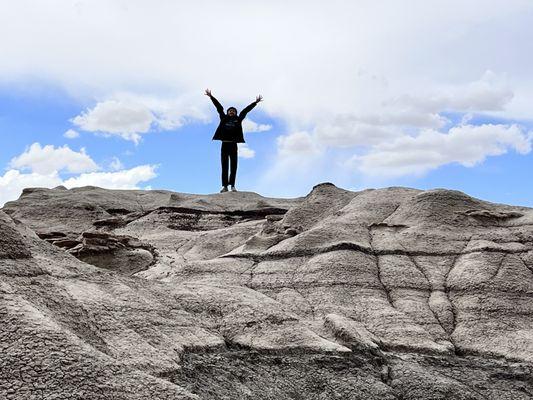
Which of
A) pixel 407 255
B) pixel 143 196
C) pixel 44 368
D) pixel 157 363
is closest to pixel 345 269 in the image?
pixel 407 255

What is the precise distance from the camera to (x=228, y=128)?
2394 centimetres

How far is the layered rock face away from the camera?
7.22 metres

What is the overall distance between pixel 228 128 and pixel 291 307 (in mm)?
13439

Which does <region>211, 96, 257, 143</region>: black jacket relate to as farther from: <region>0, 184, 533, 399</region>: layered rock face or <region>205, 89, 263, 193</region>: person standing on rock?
<region>0, 184, 533, 399</region>: layered rock face

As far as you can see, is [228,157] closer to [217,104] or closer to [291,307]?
[217,104]

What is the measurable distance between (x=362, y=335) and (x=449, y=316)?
217cm

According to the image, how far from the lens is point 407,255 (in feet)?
45.2

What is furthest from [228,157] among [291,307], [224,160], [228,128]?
[291,307]

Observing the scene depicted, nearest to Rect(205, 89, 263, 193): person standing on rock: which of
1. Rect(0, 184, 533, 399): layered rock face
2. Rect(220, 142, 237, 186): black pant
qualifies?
Rect(220, 142, 237, 186): black pant

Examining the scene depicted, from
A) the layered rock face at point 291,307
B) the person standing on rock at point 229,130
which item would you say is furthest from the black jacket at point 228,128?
the layered rock face at point 291,307

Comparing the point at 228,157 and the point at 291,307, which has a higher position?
the point at 228,157

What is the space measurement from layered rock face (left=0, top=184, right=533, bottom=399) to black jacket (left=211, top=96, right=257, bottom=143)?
6.75 meters

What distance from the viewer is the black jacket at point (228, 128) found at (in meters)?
24.0

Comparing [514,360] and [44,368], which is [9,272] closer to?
[44,368]
